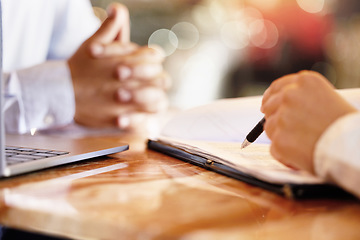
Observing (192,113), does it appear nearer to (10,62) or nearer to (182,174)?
(182,174)

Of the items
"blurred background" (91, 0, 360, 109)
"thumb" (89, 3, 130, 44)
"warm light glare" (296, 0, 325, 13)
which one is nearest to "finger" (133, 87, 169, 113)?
"thumb" (89, 3, 130, 44)

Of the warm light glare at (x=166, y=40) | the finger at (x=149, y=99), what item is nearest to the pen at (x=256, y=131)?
the finger at (x=149, y=99)

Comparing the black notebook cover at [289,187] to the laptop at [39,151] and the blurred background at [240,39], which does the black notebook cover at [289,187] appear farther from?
the blurred background at [240,39]

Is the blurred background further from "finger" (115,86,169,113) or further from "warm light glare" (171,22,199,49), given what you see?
"finger" (115,86,169,113)

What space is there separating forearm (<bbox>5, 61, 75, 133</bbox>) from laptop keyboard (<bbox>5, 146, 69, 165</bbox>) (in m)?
0.39

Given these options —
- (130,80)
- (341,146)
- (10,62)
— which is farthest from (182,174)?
(10,62)

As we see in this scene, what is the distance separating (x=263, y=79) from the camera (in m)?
3.20

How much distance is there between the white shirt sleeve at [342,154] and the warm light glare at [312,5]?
3.07 m

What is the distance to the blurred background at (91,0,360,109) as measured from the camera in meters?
3.04

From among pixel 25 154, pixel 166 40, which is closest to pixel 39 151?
pixel 25 154

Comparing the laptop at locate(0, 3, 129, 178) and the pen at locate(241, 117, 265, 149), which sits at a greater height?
the pen at locate(241, 117, 265, 149)

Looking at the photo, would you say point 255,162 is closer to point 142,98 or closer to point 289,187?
point 289,187

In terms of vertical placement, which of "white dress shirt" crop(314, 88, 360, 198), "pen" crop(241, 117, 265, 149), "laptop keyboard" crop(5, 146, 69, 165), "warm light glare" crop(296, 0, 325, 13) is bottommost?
"laptop keyboard" crop(5, 146, 69, 165)

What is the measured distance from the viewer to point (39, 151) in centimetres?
44
